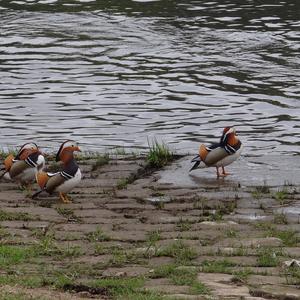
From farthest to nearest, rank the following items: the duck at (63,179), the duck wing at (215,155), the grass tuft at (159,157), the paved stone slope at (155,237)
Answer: the grass tuft at (159,157) → the duck wing at (215,155) → the duck at (63,179) → the paved stone slope at (155,237)

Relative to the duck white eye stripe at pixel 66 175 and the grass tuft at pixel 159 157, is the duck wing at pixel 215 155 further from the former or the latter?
the duck white eye stripe at pixel 66 175

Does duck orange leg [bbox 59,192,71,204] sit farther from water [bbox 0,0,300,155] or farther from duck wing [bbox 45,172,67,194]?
water [bbox 0,0,300,155]

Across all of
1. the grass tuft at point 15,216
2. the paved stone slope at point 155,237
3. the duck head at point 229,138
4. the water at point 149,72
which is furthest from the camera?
the water at point 149,72

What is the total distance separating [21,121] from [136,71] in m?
4.10

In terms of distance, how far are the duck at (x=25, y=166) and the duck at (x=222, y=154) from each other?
1.88 metres

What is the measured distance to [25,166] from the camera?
10.9 meters

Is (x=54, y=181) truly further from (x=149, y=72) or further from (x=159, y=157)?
(x=149, y=72)

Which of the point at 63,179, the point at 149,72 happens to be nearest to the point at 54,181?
the point at 63,179

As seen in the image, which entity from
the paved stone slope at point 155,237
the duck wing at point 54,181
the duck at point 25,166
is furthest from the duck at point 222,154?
the duck wing at point 54,181

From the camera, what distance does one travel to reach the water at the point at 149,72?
50.1ft

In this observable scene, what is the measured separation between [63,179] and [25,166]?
2.69 feet

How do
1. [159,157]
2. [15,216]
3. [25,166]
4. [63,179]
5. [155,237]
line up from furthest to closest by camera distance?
[159,157], [25,166], [63,179], [15,216], [155,237]

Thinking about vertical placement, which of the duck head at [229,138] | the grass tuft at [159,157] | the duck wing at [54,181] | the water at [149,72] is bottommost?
the water at [149,72]

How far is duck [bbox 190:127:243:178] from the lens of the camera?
11.4m
